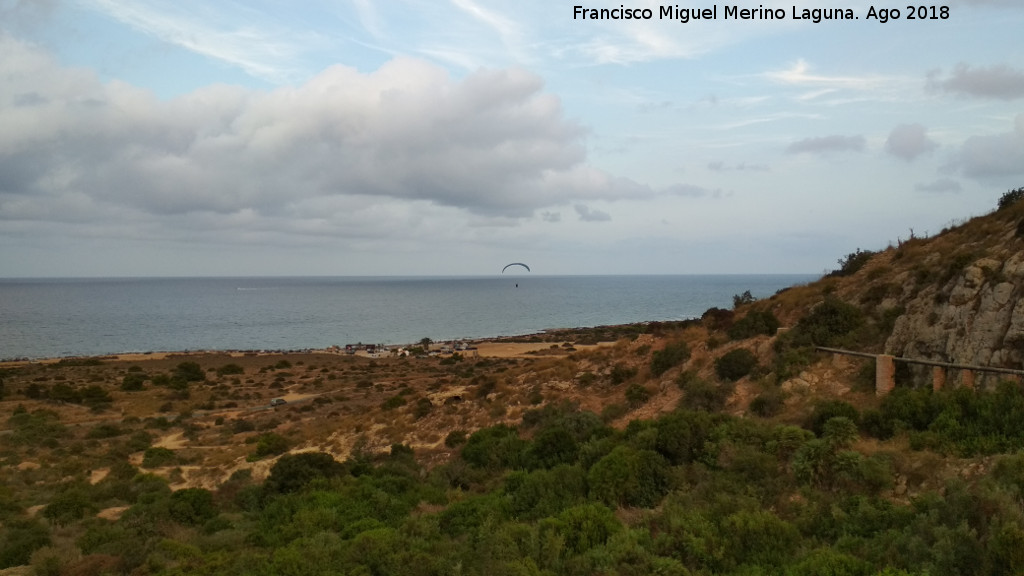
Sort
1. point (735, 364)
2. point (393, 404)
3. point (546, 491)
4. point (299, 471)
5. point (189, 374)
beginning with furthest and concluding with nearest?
point (189, 374)
point (393, 404)
point (735, 364)
point (299, 471)
point (546, 491)

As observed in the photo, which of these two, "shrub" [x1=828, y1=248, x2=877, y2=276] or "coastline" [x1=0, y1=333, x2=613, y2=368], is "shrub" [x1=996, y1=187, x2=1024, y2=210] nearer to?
"shrub" [x1=828, y1=248, x2=877, y2=276]

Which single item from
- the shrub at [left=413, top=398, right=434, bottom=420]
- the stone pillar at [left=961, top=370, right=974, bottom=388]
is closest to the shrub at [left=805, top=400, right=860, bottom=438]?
the stone pillar at [left=961, top=370, right=974, bottom=388]

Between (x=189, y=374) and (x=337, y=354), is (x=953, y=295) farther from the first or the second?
(x=337, y=354)

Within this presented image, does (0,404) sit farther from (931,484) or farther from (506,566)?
(931,484)

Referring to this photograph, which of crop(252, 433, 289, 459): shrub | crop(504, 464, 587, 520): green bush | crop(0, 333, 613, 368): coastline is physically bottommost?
crop(0, 333, 613, 368): coastline

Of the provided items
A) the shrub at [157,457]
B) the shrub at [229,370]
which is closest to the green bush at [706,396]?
the shrub at [157,457]

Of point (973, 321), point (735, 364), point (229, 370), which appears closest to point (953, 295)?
point (973, 321)
